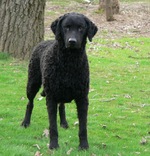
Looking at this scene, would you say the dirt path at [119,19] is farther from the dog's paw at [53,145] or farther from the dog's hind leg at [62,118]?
the dog's paw at [53,145]

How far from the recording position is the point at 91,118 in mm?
8266

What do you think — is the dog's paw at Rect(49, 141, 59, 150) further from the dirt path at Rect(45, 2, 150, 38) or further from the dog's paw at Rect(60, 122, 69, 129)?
the dirt path at Rect(45, 2, 150, 38)

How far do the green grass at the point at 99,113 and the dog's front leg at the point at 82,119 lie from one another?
129 millimetres

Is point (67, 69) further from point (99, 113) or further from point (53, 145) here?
point (99, 113)

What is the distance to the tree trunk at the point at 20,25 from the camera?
1232 centimetres

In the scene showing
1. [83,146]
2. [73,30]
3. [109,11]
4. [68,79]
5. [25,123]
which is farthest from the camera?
[109,11]

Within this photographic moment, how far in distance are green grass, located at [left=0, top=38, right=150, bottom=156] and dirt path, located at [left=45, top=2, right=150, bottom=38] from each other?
624 centimetres

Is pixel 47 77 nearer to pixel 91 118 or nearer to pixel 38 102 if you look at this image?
pixel 91 118

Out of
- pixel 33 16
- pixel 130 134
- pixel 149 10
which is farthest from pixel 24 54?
pixel 149 10

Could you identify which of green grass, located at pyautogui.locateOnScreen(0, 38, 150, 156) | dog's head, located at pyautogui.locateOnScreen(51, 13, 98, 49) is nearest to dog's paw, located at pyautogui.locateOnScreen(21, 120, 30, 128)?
green grass, located at pyautogui.locateOnScreen(0, 38, 150, 156)

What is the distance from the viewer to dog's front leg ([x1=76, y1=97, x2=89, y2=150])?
6363 millimetres

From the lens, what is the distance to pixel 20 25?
12.4 metres

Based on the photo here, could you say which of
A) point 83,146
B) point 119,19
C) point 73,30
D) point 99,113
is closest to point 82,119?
point 83,146

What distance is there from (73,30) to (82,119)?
4.51 feet
